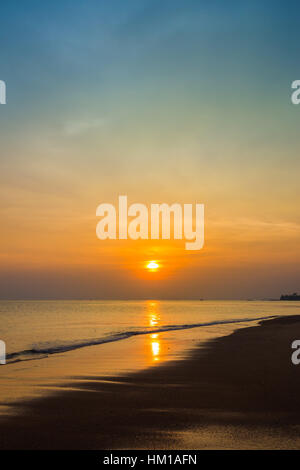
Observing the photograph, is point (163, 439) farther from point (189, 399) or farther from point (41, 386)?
point (41, 386)

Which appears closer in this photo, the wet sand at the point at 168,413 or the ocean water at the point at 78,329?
the wet sand at the point at 168,413

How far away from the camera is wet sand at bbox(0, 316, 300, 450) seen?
25.8 ft

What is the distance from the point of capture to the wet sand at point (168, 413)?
7.86 m

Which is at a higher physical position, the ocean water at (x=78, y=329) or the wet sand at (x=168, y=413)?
the wet sand at (x=168, y=413)

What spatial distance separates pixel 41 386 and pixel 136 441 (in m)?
6.01

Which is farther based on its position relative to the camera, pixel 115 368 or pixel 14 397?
pixel 115 368

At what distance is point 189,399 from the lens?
11.3m

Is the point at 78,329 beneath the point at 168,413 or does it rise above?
beneath

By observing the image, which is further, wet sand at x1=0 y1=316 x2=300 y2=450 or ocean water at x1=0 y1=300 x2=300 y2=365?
ocean water at x1=0 y1=300 x2=300 y2=365

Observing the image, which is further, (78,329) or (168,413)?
(78,329)

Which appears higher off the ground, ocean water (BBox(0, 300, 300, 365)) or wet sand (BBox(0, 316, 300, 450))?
wet sand (BBox(0, 316, 300, 450))

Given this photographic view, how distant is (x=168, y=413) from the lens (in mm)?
9781
